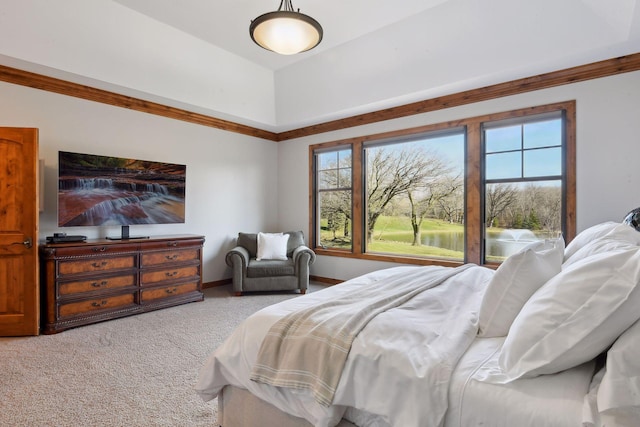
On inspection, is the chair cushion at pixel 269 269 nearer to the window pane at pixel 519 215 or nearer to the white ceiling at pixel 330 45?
the white ceiling at pixel 330 45

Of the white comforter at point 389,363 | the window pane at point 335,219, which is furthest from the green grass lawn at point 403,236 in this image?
the white comforter at point 389,363

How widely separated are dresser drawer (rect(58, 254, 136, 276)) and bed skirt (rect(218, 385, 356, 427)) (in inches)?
104

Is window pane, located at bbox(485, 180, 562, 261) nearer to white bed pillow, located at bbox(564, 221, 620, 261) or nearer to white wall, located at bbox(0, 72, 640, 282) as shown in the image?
white wall, located at bbox(0, 72, 640, 282)

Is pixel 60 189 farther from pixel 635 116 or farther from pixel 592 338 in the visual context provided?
pixel 635 116

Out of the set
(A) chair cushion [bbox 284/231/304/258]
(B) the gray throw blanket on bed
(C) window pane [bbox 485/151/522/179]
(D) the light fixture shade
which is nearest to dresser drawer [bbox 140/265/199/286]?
(A) chair cushion [bbox 284/231/304/258]

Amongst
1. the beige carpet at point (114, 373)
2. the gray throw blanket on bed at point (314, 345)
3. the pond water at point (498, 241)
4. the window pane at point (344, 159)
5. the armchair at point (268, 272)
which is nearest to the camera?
the gray throw blanket on bed at point (314, 345)

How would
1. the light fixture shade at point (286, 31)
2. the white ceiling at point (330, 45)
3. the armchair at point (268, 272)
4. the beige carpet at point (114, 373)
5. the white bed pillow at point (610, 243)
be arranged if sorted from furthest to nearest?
the armchair at point (268, 272) → the white ceiling at point (330, 45) → the light fixture shade at point (286, 31) → the beige carpet at point (114, 373) → the white bed pillow at point (610, 243)

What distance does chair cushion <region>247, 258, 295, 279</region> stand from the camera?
15.4 feet

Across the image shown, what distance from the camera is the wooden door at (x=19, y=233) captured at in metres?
3.08

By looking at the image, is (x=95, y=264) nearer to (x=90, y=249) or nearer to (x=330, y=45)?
(x=90, y=249)

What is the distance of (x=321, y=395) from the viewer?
1.25 metres

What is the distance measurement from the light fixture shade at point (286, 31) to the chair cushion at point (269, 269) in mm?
2890

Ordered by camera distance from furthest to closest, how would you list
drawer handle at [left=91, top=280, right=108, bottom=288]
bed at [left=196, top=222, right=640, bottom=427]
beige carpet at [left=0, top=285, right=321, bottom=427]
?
drawer handle at [left=91, top=280, right=108, bottom=288], beige carpet at [left=0, top=285, right=321, bottom=427], bed at [left=196, top=222, right=640, bottom=427]

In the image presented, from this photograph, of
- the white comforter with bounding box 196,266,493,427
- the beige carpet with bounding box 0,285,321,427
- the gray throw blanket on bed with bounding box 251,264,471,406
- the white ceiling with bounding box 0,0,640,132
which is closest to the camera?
the white comforter with bounding box 196,266,493,427
